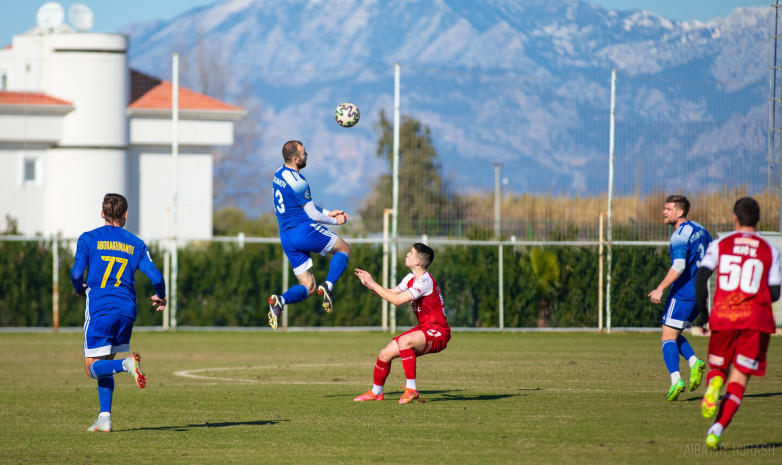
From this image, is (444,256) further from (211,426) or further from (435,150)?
(211,426)

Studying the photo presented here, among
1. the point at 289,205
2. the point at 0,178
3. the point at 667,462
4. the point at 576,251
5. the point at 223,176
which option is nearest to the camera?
the point at 667,462

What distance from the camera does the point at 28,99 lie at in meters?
39.8

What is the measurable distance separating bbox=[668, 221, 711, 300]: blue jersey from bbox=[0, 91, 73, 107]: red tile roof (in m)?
32.4

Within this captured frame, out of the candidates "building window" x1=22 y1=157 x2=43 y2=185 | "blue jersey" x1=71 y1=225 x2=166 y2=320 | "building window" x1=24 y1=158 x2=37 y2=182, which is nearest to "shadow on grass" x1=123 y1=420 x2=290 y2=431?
"blue jersey" x1=71 y1=225 x2=166 y2=320

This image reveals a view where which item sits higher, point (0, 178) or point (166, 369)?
point (0, 178)

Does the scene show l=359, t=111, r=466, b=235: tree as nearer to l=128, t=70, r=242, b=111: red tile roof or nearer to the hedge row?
the hedge row

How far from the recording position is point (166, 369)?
16609 millimetres

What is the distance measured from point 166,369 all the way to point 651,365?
780 centimetres

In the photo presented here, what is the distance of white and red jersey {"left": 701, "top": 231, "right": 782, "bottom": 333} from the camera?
802 cm

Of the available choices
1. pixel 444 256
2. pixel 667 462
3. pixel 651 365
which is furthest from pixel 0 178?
pixel 667 462

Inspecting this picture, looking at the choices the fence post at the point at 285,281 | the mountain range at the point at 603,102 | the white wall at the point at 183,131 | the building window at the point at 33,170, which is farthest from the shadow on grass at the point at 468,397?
the white wall at the point at 183,131

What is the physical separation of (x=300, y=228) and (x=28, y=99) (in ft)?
101

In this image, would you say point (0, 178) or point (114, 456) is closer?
point (114, 456)

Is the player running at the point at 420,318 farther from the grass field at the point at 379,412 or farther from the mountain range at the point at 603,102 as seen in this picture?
the mountain range at the point at 603,102
